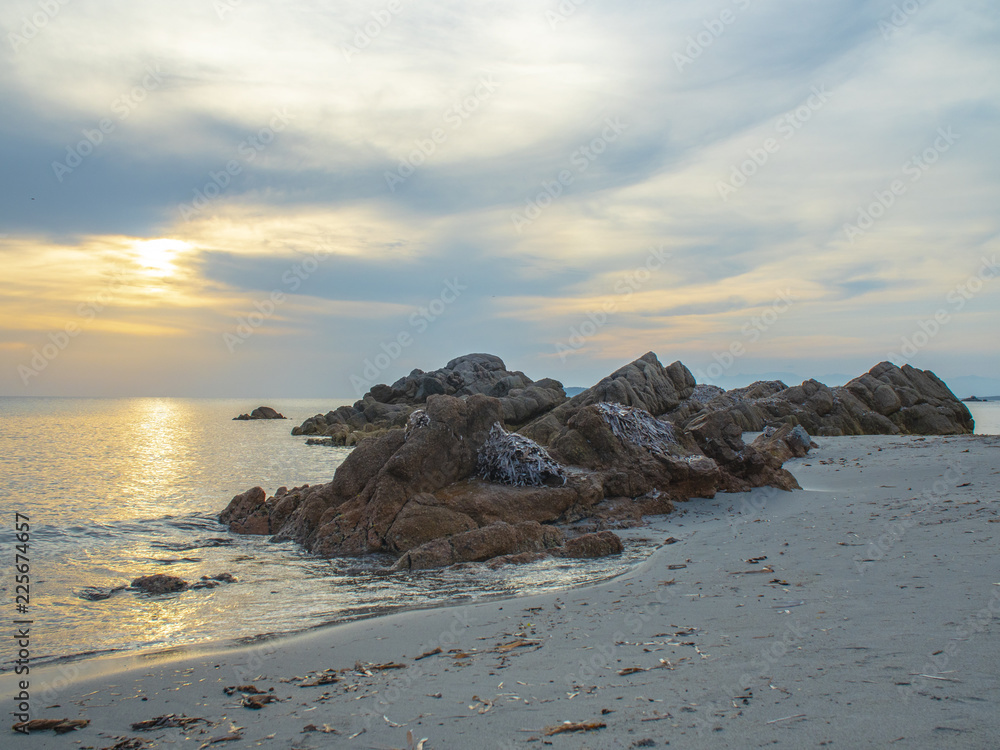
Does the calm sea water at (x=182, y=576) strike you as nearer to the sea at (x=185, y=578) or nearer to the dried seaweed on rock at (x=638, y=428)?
the sea at (x=185, y=578)

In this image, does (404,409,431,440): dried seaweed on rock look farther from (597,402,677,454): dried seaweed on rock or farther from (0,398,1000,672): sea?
(597,402,677,454): dried seaweed on rock

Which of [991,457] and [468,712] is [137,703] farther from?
[991,457]

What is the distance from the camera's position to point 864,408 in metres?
28.8

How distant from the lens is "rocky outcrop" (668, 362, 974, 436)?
27641mm

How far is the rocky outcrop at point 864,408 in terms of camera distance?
2764 cm

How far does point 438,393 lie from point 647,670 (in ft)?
141

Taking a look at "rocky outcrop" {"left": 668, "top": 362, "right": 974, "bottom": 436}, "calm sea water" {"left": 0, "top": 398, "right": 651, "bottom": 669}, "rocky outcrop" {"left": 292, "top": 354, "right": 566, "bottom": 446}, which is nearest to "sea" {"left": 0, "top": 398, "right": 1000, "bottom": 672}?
"calm sea water" {"left": 0, "top": 398, "right": 651, "bottom": 669}

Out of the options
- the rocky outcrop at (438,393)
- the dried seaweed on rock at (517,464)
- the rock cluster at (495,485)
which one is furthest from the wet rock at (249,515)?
the rocky outcrop at (438,393)

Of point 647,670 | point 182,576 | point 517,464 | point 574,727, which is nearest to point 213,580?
point 182,576

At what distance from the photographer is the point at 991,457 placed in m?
12.1

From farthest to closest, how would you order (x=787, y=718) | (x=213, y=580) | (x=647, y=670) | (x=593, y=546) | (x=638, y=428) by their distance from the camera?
(x=638, y=428) → (x=593, y=546) → (x=213, y=580) → (x=647, y=670) → (x=787, y=718)

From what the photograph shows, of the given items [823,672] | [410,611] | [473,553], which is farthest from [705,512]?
[823,672]

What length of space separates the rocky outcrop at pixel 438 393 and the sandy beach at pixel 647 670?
33.1 meters

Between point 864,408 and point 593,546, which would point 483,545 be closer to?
point 593,546
